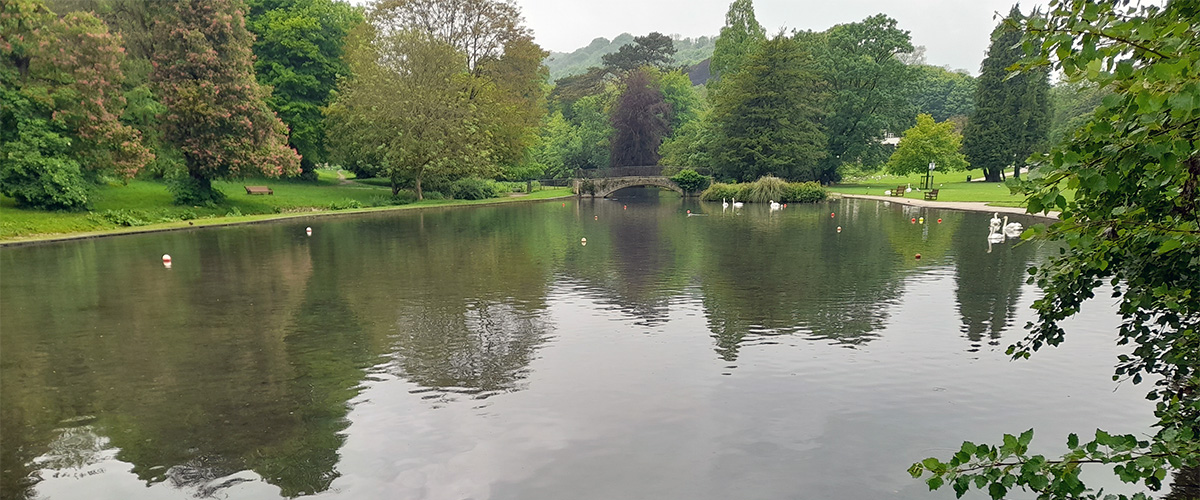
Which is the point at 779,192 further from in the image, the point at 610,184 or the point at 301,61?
the point at 301,61

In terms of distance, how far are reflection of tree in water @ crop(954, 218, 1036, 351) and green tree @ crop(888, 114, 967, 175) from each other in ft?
130

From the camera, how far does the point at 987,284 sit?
58.0 ft

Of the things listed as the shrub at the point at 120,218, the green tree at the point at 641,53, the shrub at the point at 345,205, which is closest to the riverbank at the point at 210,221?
the shrub at the point at 120,218

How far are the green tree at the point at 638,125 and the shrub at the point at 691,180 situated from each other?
13667 mm

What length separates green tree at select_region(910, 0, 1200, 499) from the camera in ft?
9.49

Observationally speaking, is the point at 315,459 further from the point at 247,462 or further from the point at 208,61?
the point at 208,61

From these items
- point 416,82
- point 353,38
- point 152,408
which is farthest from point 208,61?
point 152,408

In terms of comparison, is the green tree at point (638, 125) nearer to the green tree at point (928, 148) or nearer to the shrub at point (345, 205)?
the green tree at point (928, 148)

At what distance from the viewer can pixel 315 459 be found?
25.5 feet

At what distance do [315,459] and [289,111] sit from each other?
58591mm

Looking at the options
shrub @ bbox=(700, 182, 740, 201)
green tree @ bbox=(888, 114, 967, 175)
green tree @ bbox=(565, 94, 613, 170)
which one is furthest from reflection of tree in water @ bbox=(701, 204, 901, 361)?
green tree @ bbox=(565, 94, 613, 170)

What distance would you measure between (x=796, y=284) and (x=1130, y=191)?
14617 millimetres

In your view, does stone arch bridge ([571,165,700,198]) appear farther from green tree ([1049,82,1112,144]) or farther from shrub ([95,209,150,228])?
shrub ([95,209,150,228])

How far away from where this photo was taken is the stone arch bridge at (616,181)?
77.1m
